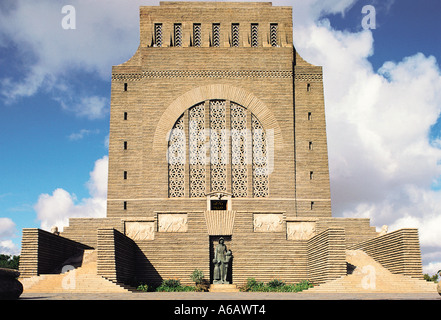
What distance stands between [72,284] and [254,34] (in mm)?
18292

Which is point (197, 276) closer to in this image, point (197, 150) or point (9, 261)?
point (197, 150)

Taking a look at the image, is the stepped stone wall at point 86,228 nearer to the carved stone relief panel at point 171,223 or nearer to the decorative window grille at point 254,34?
the carved stone relief panel at point 171,223

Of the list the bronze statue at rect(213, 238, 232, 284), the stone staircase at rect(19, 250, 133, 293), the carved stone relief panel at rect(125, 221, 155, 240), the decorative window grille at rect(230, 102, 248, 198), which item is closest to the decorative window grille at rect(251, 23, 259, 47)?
the decorative window grille at rect(230, 102, 248, 198)

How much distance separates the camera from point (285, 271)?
22141mm

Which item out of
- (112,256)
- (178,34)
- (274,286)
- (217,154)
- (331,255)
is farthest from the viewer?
(178,34)

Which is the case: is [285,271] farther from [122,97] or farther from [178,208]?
[122,97]

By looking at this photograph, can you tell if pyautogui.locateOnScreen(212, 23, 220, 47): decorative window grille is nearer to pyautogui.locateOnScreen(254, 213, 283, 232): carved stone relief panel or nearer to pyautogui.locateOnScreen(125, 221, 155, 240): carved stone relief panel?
pyautogui.locateOnScreen(254, 213, 283, 232): carved stone relief panel

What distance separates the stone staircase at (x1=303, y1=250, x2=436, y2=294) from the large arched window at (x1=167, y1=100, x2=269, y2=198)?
8767 millimetres

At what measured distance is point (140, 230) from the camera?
23.0 m

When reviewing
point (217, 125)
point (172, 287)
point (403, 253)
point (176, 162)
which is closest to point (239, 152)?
point (217, 125)

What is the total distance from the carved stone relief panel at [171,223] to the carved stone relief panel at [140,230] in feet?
1.53

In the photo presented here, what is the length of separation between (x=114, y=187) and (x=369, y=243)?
539 inches
